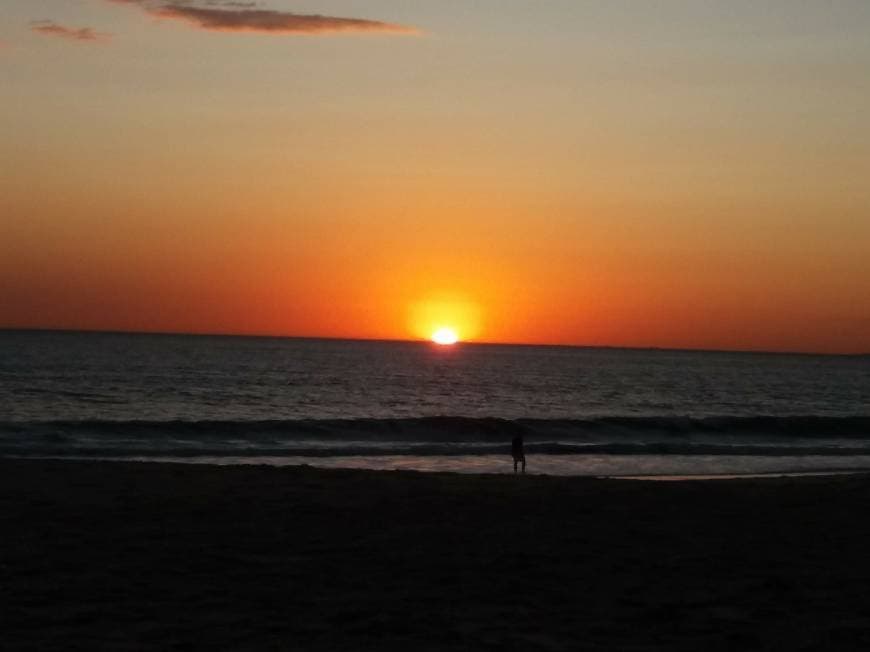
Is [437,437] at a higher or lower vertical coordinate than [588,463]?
higher

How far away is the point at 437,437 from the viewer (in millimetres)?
44875

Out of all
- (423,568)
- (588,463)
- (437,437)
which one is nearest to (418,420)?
(437,437)

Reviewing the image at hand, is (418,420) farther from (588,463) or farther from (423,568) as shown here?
(423,568)

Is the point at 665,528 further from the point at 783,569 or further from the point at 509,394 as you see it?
the point at 509,394

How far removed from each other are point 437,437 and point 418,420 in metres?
3.67

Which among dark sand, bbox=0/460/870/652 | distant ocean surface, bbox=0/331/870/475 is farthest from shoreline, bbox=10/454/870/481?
dark sand, bbox=0/460/870/652

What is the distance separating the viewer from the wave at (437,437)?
119 ft

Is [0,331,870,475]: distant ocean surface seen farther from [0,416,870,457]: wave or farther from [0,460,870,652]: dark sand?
[0,460,870,652]: dark sand

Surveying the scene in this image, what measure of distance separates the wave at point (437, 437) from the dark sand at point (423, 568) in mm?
16642

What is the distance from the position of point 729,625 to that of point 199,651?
376 centimetres

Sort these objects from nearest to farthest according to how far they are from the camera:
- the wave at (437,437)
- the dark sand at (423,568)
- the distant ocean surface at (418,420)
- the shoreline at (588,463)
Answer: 1. the dark sand at (423,568)
2. the shoreline at (588,463)
3. the distant ocean surface at (418,420)
4. the wave at (437,437)

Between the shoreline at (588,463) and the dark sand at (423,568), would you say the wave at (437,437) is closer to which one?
the shoreline at (588,463)

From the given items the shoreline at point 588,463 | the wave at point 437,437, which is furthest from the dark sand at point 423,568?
the wave at point 437,437

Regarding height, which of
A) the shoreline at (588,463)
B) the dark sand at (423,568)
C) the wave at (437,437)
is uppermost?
the wave at (437,437)
